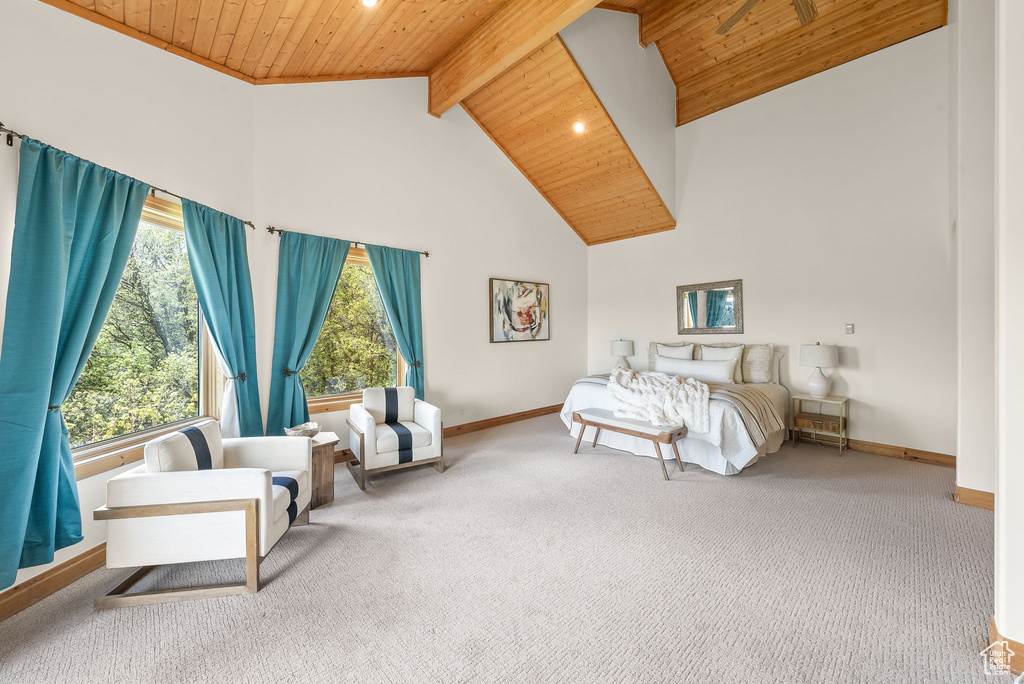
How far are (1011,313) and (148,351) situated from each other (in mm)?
4384

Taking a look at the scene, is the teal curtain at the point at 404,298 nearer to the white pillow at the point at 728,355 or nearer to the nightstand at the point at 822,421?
the white pillow at the point at 728,355

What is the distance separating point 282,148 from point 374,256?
1.20m

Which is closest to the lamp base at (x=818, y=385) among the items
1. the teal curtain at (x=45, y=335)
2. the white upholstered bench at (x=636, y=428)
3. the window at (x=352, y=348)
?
the white upholstered bench at (x=636, y=428)

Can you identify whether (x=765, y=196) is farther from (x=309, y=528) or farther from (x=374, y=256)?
(x=309, y=528)

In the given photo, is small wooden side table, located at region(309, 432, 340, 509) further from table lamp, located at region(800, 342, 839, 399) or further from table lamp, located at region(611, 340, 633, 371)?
table lamp, located at region(800, 342, 839, 399)

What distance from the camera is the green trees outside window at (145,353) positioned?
2553mm

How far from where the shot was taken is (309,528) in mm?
2881

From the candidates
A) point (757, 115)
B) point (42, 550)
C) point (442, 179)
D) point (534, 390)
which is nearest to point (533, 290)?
point (534, 390)

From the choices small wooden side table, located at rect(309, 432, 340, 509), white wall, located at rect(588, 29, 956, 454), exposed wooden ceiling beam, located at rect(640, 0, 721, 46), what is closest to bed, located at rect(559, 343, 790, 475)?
white wall, located at rect(588, 29, 956, 454)

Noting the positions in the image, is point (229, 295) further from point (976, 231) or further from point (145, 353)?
point (976, 231)

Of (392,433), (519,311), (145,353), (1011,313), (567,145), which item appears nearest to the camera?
(1011,313)

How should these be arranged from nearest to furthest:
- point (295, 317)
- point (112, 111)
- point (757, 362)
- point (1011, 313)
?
point (1011, 313)
point (112, 111)
point (295, 317)
point (757, 362)

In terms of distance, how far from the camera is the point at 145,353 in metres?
2.88

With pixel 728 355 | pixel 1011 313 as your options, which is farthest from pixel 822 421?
pixel 1011 313
